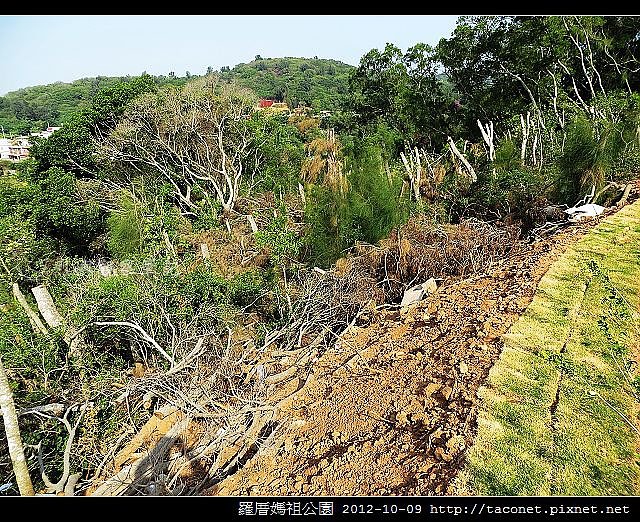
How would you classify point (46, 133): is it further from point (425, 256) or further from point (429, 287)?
point (429, 287)

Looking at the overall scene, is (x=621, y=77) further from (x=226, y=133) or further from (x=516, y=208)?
(x=226, y=133)

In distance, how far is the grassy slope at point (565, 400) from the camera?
211 centimetres

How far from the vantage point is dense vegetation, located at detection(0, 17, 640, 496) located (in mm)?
4117

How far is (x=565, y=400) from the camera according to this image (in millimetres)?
2549

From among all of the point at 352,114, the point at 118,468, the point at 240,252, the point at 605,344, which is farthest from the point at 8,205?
the point at 352,114

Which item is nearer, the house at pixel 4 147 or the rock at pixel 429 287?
the rock at pixel 429 287

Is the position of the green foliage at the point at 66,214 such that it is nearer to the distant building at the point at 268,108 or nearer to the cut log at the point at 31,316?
the cut log at the point at 31,316

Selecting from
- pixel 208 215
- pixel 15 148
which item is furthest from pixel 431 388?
pixel 15 148

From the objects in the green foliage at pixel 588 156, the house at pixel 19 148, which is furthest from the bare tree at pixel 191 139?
the green foliage at pixel 588 156

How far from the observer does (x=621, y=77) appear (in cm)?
1070

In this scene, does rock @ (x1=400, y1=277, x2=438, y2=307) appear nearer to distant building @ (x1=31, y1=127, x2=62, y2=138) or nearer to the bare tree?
the bare tree

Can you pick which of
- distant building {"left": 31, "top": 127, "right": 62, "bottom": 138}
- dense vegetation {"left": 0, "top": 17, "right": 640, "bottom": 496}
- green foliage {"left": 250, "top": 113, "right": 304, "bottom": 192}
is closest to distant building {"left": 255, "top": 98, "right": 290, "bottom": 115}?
green foliage {"left": 250, "top": 113, "right": 304, "bottom": 192}

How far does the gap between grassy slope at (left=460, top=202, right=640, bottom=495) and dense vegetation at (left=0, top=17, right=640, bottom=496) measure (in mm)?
1629

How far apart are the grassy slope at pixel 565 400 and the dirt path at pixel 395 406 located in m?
0.12
